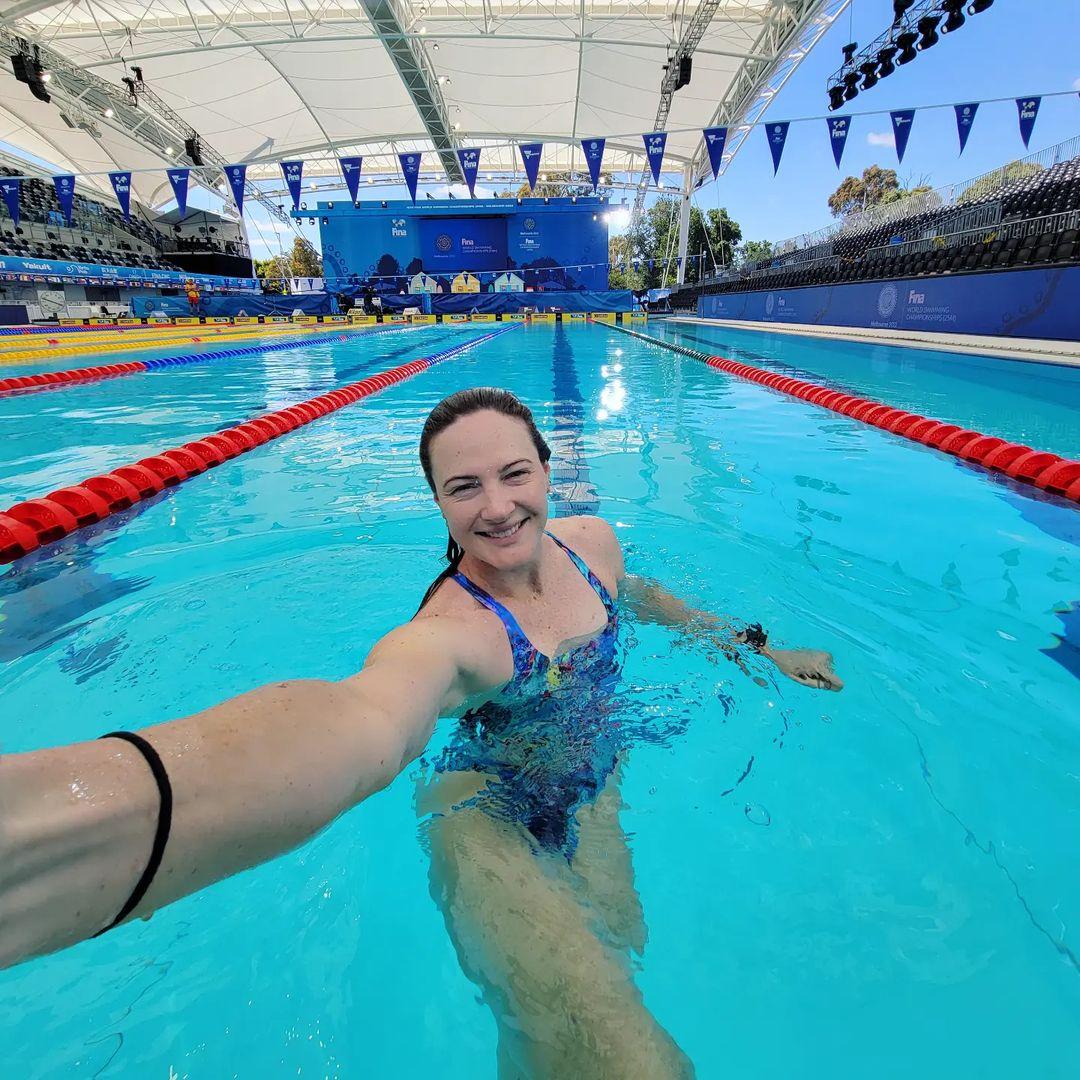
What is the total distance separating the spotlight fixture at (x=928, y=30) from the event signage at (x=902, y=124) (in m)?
1.97

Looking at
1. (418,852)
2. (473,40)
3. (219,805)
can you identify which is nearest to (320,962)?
(418,852)

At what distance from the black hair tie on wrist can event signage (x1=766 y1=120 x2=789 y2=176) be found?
18.5 meters

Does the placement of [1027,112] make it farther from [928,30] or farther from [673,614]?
[673,614]

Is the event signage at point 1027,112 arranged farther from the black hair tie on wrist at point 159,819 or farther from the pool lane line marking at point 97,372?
the black hair tie on wrist at point 159,819

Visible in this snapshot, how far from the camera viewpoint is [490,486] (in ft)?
5.08

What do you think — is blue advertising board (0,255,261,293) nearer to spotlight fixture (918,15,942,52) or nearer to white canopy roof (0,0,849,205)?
white canopy roof (0,0,849,205)

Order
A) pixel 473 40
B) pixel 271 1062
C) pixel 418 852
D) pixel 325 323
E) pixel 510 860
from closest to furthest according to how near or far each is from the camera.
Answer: pixel 271 1062 → pixel 510 860 → pixel 418 852 → pixel 473 40 → pixel 325 323

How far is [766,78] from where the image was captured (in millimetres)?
21016

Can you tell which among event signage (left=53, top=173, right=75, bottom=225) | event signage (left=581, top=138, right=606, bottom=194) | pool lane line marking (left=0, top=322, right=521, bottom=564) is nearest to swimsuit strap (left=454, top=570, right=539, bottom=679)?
pool lane line marking (left=0, top=322, right=521, bottom=564)

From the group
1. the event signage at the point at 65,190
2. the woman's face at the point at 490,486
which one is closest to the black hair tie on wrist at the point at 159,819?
the woman's face at the point at 490,486

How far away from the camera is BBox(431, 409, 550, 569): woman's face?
1549 mm

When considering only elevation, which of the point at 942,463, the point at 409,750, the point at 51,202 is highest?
the point at 51,202

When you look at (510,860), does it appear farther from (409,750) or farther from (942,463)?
(942,463)

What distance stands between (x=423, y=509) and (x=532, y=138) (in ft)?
101
